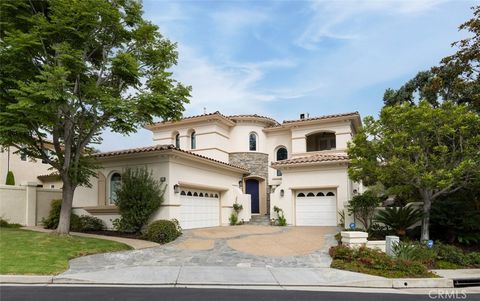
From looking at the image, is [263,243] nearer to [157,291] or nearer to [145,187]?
[145,187]

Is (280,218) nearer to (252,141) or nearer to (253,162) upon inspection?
(253,162)

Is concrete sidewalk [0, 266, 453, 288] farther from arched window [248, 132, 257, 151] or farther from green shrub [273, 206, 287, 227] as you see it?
arched window [248, 132, 257, 151]

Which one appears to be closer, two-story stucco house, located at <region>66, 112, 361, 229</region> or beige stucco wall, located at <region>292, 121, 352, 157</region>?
two-story stucco house, located at <region>66, 112, 361, 229</region>

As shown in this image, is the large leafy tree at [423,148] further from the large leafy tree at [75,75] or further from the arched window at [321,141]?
the arched window at [321,141]

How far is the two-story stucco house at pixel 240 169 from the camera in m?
19.4

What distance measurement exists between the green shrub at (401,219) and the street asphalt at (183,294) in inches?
264

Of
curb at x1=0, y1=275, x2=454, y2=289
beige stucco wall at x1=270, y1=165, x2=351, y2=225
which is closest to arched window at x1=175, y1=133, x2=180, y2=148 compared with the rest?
beige stucco wall at x1=270, y1=165, x2=351, y2=225

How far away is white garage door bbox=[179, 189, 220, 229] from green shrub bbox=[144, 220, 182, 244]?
1.97 metres

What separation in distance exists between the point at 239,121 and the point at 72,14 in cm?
1633

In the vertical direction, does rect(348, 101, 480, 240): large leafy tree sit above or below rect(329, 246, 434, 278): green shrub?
above

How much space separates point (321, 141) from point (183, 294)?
71.2 ft

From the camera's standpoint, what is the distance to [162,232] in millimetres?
16484

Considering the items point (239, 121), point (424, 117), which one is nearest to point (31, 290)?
point (424, 117)

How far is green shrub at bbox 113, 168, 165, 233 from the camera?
57.8ft
